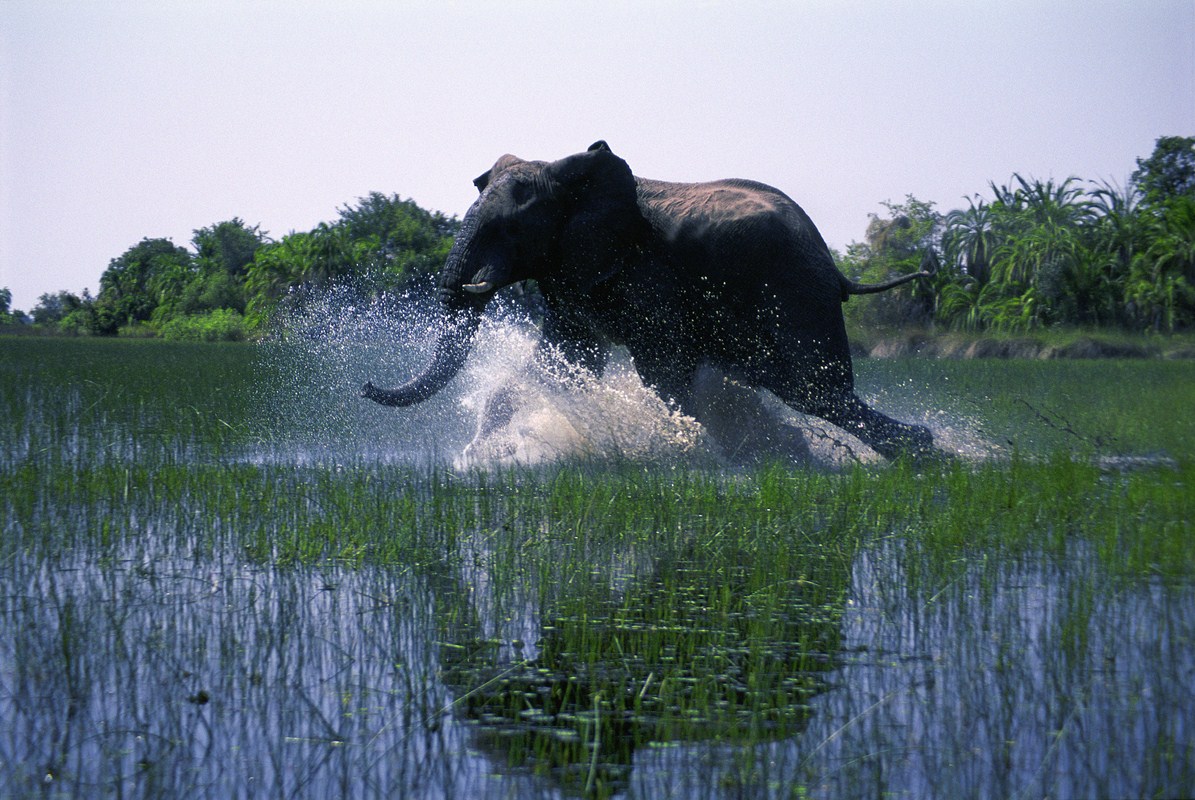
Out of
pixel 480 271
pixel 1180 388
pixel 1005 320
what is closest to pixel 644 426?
pixel 480 271

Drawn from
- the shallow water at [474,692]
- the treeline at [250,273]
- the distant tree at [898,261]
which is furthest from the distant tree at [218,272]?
the shallow water at [474,692]

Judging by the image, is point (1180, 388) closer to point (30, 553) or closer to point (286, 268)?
point (30, 553)

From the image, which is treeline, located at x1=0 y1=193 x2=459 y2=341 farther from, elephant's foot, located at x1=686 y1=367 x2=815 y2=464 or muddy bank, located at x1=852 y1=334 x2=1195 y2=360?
elephant's foot, located at x1=686 y1=367 x2=815 y2=464

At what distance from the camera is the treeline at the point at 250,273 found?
5772cm

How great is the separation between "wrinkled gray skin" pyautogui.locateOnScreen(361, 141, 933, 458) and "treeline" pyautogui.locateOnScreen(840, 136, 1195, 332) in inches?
484

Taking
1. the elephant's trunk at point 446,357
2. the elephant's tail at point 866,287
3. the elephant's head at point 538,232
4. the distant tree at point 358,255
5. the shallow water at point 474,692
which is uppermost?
the distant tree at point 358,255

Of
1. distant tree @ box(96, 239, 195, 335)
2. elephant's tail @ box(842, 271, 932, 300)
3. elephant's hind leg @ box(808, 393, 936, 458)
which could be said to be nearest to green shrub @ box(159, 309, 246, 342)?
distant tree @ box(96, 239, 195, 335)

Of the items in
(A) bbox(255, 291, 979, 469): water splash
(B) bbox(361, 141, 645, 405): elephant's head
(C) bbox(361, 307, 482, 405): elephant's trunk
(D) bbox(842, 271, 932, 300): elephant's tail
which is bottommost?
(A) bbox(255, 291, 979, 469): water splash

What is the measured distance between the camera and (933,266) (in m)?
48.3

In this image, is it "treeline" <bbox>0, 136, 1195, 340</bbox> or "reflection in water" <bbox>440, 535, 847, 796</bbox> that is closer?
"reflection in water" <bbox>440, 535, 847, 796</bbox>

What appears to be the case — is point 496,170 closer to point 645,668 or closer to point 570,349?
point 570,349

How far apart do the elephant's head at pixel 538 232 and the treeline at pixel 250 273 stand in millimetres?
37228

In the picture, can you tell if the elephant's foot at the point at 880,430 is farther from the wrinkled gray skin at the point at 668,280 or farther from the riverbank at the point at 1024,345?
the riverbank at the point at 1024,345

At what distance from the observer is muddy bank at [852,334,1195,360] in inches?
1032
